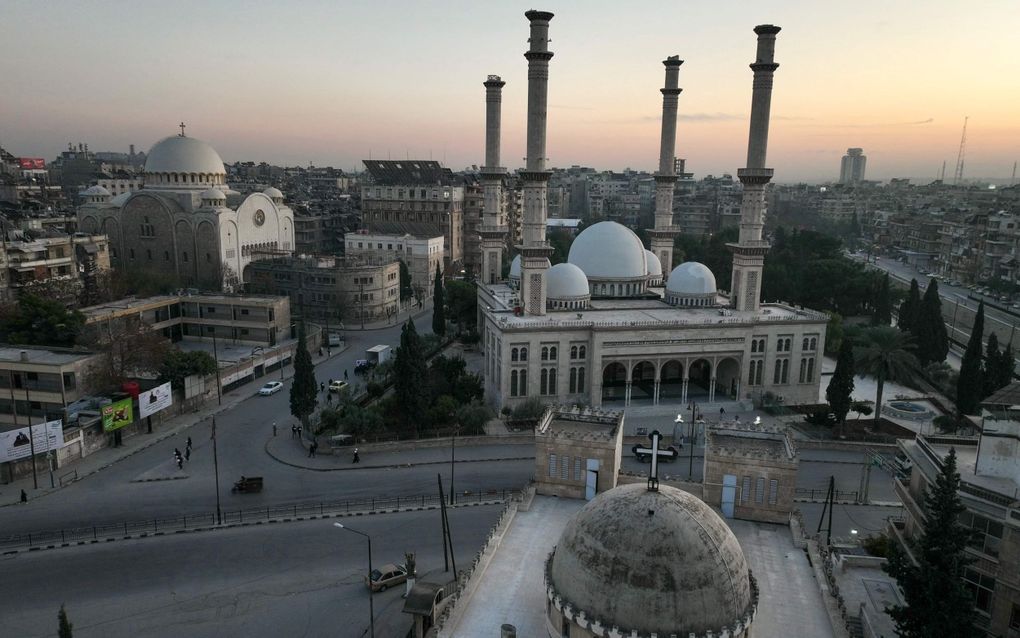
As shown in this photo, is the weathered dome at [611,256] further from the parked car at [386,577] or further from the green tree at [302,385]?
the parked car at [386,577]

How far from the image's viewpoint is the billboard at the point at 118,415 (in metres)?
32.8

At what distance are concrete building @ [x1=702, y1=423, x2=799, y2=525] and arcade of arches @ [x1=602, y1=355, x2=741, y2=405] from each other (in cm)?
2041

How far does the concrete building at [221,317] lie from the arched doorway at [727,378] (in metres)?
32.6

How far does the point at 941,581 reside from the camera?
1536 cm

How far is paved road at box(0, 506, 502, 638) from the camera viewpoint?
2027 cm

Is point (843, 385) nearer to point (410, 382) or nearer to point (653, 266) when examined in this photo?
point (653, 266)

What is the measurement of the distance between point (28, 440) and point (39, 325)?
44.4 ft

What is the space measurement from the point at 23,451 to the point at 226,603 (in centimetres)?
1484

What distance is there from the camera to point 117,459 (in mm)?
32000

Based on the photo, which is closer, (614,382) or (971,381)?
(971,381)

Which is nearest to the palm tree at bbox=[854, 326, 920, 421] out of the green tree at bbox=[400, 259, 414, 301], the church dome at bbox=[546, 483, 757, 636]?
the church dome at bbox=[546, 483, 757, 636]

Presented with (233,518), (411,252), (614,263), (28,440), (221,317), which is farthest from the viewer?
(411,252)

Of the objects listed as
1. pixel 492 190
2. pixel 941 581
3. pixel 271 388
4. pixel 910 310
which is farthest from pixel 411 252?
pixel 941 581

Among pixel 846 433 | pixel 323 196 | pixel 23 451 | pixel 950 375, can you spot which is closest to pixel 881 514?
pixel 846 433
